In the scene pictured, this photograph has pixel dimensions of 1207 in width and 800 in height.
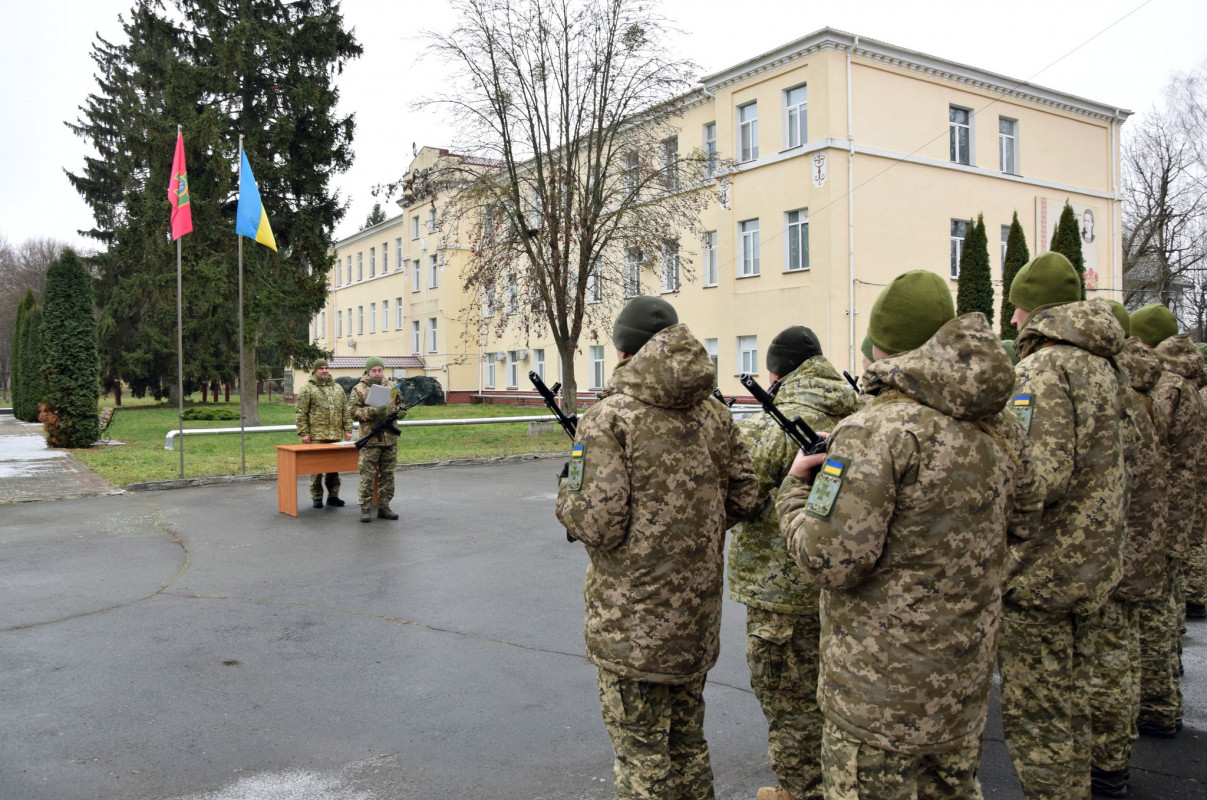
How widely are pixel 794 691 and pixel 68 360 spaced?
21194mm

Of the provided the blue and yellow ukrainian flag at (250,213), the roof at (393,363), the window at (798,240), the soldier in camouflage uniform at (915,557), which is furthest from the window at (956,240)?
the roof at (393,363)

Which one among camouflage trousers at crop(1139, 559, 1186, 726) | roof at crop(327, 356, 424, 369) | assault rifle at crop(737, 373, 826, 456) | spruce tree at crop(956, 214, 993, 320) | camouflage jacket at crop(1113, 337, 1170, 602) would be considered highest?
spruce tree at crop(956, 214, 993, 320)

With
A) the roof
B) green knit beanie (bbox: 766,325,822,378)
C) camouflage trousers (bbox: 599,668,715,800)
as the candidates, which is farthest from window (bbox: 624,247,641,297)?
the roof

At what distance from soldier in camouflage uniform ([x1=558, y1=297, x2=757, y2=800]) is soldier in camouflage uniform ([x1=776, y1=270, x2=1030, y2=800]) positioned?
636mm

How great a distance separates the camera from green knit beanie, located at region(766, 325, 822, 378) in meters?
3.85

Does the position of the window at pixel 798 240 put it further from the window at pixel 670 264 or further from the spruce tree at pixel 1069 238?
the spruce tree at pixel 1069 238

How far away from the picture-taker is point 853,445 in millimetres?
2479

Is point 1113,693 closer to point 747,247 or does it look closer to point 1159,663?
point 1159,663

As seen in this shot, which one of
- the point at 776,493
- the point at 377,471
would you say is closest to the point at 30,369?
the point at 377,471

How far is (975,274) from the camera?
23875 millimetres

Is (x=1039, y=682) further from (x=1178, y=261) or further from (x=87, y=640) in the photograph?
(x=1178, y=261)

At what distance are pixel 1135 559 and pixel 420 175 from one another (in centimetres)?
2142

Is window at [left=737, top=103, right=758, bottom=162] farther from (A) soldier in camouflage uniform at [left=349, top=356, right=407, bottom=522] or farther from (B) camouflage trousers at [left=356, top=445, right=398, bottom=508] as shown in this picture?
(B) camouflage trousers at [left=356, top=445, right=398, bottom=508]

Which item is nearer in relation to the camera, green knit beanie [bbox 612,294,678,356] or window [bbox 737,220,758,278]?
green knit beanie [bbox 612,294,678,356]
